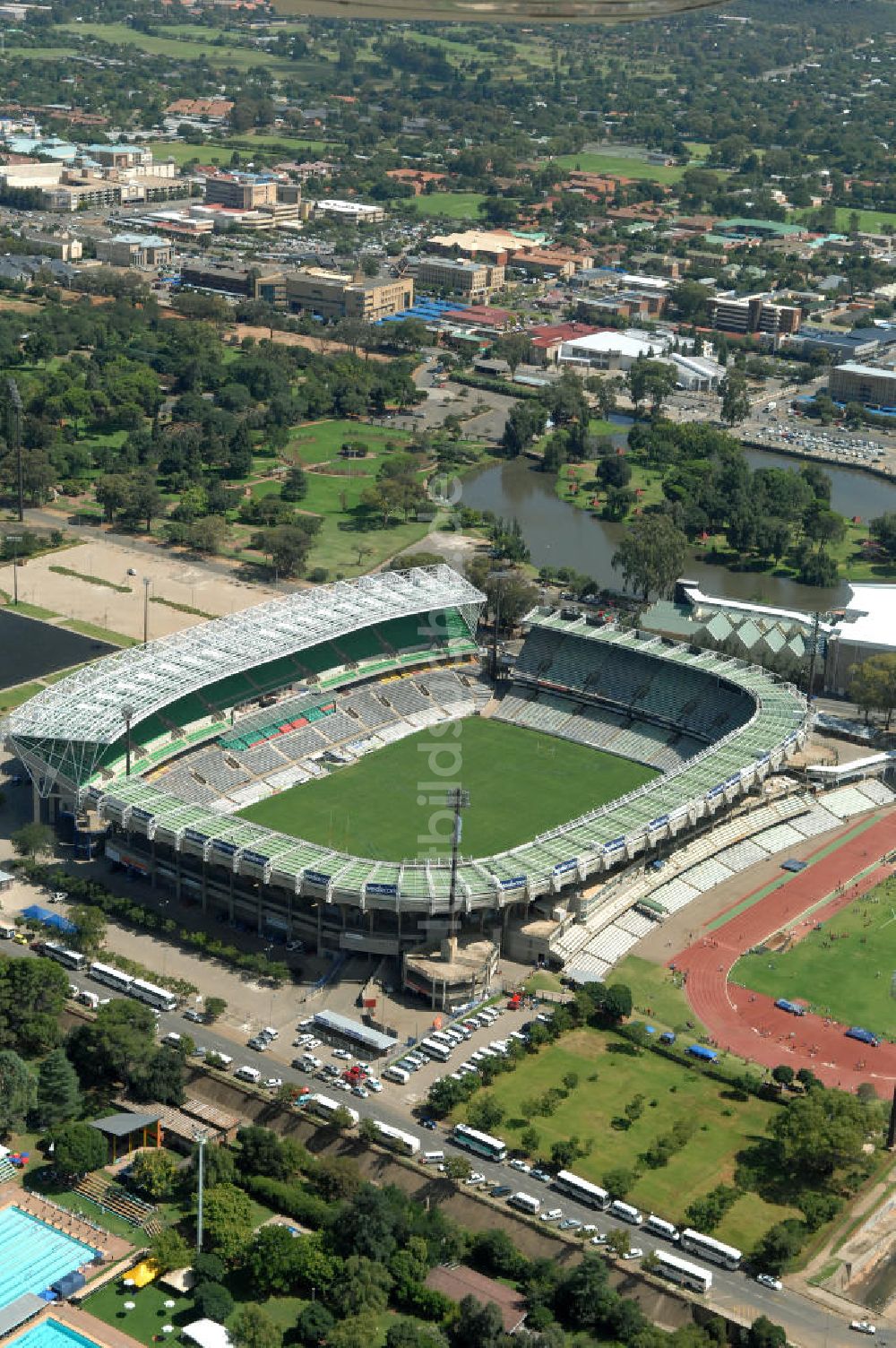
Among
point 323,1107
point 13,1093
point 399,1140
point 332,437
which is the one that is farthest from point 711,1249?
point 332,437

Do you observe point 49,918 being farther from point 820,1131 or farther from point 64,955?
point 820,1131

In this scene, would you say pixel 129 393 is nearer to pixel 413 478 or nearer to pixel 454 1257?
pixel 413 478

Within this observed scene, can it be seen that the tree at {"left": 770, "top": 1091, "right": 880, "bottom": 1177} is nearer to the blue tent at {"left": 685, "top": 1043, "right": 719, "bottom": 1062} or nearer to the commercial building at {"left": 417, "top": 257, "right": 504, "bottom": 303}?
the blue tent at {"left": 685, "top": 1043, "right": 719, "bottom": 1062}

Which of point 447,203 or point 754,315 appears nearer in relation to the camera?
point 754,315

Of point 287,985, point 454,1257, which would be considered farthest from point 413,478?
point 454,1257

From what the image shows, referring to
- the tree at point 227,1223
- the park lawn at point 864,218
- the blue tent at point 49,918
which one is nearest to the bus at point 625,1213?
the tree at point 227,1223

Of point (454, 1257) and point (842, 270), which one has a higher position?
point (842, 270)

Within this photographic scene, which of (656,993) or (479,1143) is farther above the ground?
(656,993)

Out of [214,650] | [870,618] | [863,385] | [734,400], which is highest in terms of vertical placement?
[863,385]
